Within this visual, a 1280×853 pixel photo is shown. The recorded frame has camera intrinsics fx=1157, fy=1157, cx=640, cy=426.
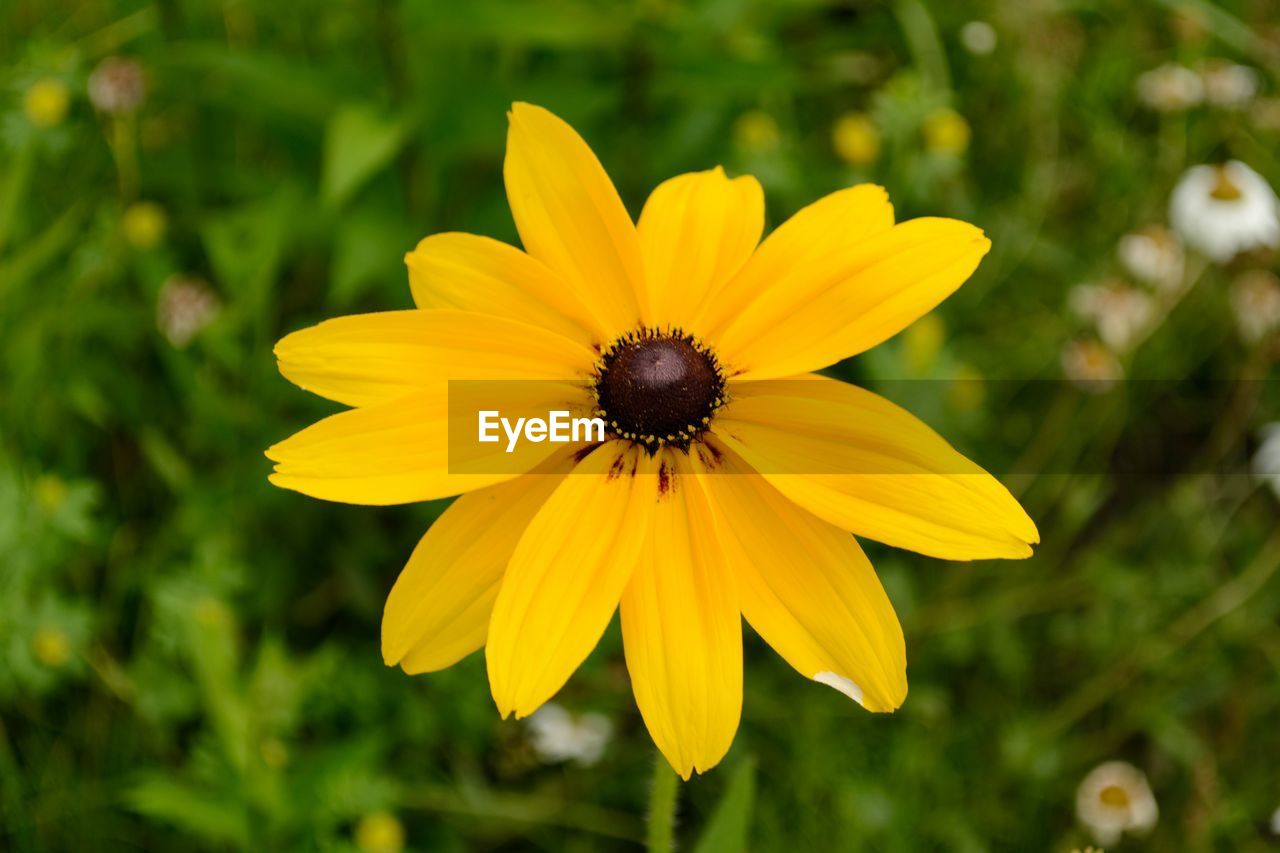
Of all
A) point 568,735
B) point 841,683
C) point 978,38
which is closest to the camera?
point 841,683

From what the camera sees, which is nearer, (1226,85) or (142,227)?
(142,227)

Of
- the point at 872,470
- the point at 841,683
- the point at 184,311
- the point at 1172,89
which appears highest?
the point at 1172,89

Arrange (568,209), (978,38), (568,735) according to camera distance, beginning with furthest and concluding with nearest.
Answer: (978,38), (568,735), (568,209)

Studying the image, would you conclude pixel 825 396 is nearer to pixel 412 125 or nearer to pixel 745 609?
pixel 745 609

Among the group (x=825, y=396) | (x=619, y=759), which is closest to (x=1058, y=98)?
(x=619, y=759)

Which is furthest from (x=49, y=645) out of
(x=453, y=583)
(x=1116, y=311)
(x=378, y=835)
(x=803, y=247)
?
(x=1116, y=311)

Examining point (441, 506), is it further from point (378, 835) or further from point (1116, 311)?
point (1116, 311)

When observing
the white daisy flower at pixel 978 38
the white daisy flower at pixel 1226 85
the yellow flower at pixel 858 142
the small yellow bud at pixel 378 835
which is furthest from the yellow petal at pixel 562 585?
the white daisy flower at pixel 1226 85

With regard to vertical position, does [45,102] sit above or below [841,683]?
above
